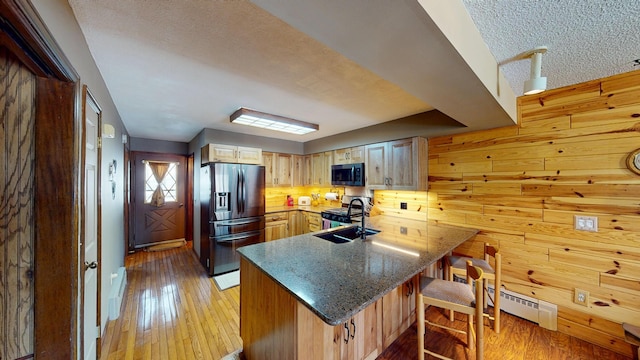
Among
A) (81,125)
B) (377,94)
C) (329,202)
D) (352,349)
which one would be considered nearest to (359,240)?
(352,349)

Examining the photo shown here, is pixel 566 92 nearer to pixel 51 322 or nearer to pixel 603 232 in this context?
pixel 603 232

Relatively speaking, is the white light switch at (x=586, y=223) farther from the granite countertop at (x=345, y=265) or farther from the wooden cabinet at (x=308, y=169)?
the wooden cabinet at (x=308, y=169)

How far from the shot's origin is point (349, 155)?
387cm

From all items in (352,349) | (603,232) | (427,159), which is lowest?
(352,349)

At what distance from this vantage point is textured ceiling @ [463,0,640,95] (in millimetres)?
1097

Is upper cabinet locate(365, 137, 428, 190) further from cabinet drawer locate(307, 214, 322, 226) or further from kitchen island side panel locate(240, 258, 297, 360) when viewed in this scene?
kitchen island side panel locate(240, 258, 297, 360)

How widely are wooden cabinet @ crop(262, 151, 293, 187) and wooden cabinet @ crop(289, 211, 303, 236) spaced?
27.6 inches

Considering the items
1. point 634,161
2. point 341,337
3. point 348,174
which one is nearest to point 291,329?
point 341,337

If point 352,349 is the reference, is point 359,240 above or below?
above

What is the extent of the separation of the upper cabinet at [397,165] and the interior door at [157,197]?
432 centimetres

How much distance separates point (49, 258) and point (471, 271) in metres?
2.43

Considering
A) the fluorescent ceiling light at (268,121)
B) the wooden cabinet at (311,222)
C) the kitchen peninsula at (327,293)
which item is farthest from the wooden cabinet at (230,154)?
the kitchen peninsula at (327,293)

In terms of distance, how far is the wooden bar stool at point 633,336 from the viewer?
164cm

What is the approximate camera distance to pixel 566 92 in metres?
2.03
